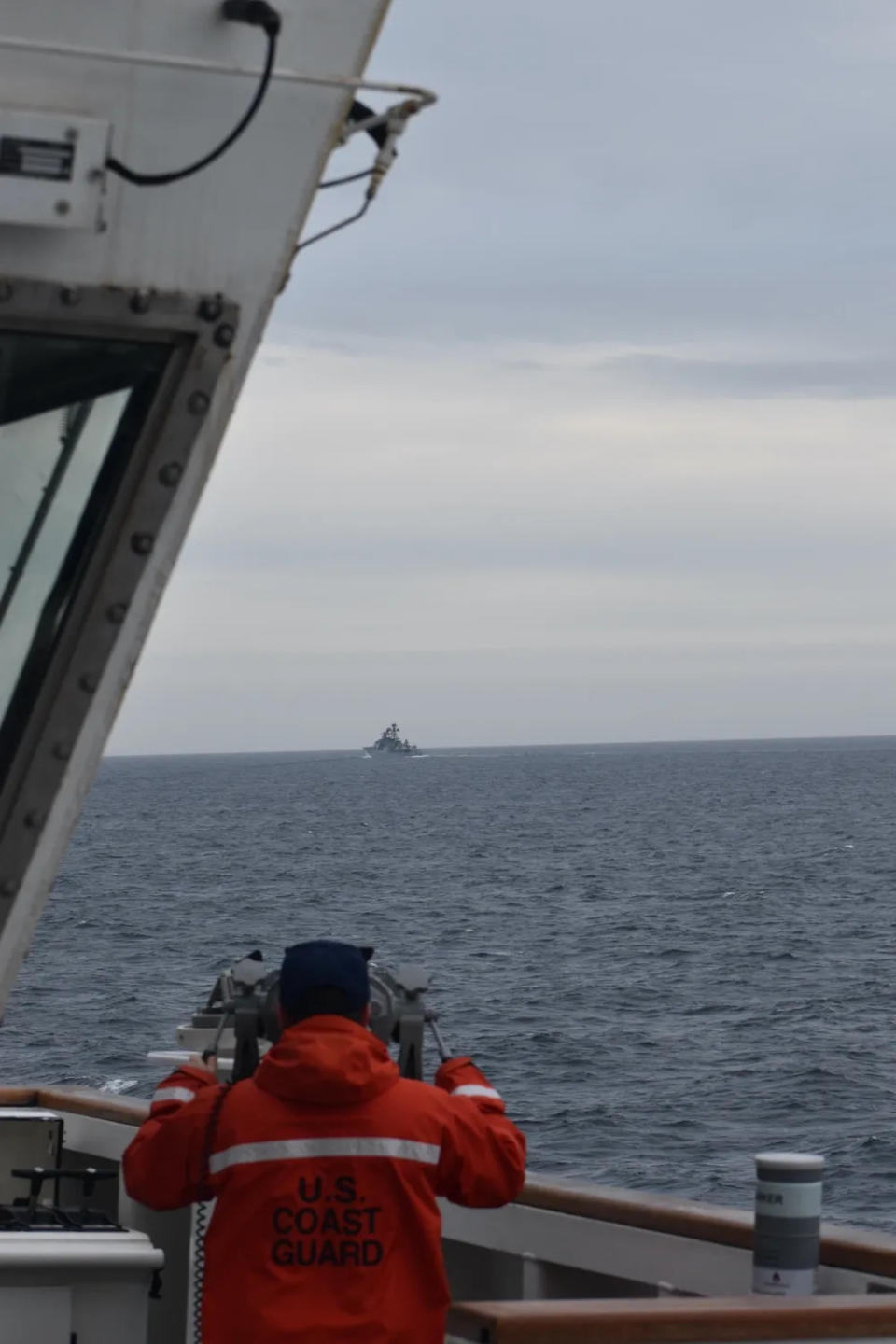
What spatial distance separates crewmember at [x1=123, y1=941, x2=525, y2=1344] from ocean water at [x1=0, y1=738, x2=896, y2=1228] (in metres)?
3.81

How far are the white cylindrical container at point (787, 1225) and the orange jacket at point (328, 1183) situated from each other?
2.22 ft

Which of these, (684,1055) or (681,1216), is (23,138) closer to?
(681,1216)

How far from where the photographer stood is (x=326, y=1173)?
10.9 ft

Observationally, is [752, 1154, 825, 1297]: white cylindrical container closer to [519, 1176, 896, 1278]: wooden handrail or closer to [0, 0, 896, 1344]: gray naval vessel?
[519, 1176, 896, 1278]: wooden handrail

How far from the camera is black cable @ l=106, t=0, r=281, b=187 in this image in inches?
107

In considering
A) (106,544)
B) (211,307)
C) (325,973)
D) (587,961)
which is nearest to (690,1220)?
(325,973)

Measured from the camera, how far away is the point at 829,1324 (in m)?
3.48

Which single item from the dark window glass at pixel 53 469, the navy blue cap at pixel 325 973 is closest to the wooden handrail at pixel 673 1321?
the navy blue cap at pixel 325 973

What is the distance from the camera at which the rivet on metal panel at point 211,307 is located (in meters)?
2.81

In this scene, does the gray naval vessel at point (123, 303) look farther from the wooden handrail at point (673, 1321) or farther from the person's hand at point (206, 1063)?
the person's hand at point (206, 1063)

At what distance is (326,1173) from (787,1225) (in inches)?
38.6

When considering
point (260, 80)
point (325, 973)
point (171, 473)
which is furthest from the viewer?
point (325, 973)

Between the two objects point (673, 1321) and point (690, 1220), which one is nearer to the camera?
point (673, 1321)

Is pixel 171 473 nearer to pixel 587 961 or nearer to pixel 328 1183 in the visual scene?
pixel 328 1183
